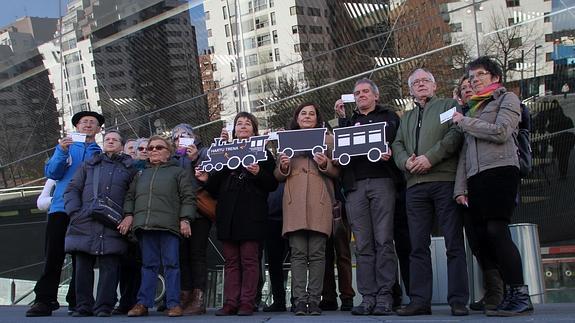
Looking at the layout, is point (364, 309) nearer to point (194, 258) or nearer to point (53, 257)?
Result: point (194, 258)

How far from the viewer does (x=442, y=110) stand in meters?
5.25

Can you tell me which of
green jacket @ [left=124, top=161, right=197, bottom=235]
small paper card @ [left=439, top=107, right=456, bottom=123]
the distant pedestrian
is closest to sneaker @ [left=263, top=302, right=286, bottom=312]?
green jacket @ [left=124, top=161, right=197, bottom=235]

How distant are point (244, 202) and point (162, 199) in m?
0.64

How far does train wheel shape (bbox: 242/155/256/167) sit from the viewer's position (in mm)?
5709

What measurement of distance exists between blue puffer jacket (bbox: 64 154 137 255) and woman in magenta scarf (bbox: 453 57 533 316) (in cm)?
265

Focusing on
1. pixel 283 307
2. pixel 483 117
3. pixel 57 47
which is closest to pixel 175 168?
pixel 283 307

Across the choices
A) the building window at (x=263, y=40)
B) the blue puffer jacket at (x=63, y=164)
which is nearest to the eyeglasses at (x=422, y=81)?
the blue puffer jacket at (x=63, y=164)

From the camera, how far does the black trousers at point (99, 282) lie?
5914 millimetres

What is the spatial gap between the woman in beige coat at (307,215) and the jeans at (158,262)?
2.92 ft

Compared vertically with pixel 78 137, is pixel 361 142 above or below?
below

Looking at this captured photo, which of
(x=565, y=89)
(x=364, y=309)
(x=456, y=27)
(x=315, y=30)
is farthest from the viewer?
(x=315, y=30)

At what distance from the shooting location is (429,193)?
5234 mm

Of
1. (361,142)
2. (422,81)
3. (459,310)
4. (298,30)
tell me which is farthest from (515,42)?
(459,310)

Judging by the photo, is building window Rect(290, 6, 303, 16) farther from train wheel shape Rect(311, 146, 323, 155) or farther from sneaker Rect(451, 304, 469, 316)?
sneaker Rect(451, 304, 469, 316)
